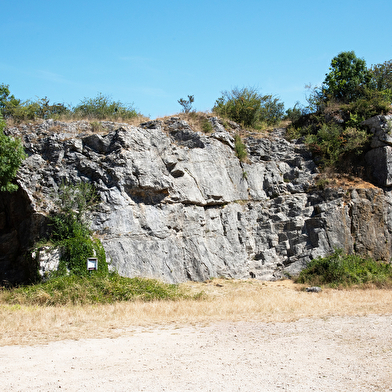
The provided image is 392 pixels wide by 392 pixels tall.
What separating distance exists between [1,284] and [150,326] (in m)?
10.3

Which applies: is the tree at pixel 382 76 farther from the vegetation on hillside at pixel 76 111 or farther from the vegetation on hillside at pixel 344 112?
the vegetation on hillside at pixel 76 111

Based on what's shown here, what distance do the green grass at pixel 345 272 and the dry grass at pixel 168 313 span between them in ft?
5.58

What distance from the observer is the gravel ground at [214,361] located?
5957 millimetres

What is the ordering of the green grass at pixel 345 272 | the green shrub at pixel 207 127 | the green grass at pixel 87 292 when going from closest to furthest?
the green grass at pixel 87 292
the green grass at pixel 345 272
the green shrub at pixel 207 127

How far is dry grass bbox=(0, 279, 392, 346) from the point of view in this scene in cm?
925

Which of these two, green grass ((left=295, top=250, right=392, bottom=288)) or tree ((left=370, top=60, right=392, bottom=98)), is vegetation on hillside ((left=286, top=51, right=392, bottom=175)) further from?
green grass ((left=295, top=250, right=392, bottom=288))

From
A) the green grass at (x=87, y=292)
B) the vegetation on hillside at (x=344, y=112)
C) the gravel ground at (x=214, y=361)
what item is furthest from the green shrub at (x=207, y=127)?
Result: the gravel ground at (x=214, y=361)

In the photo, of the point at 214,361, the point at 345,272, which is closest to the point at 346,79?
the point at 345,272

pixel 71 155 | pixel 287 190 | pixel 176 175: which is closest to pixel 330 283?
pixel 287 190

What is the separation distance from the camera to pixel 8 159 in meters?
14.9

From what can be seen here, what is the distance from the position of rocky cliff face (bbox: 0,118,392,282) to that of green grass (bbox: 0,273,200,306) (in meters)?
2.16

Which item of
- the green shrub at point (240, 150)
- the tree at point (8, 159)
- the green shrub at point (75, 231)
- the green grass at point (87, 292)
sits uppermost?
the green shrub at point (240, 150)

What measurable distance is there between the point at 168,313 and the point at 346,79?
20220mm

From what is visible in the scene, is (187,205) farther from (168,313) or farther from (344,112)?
(344,112)
